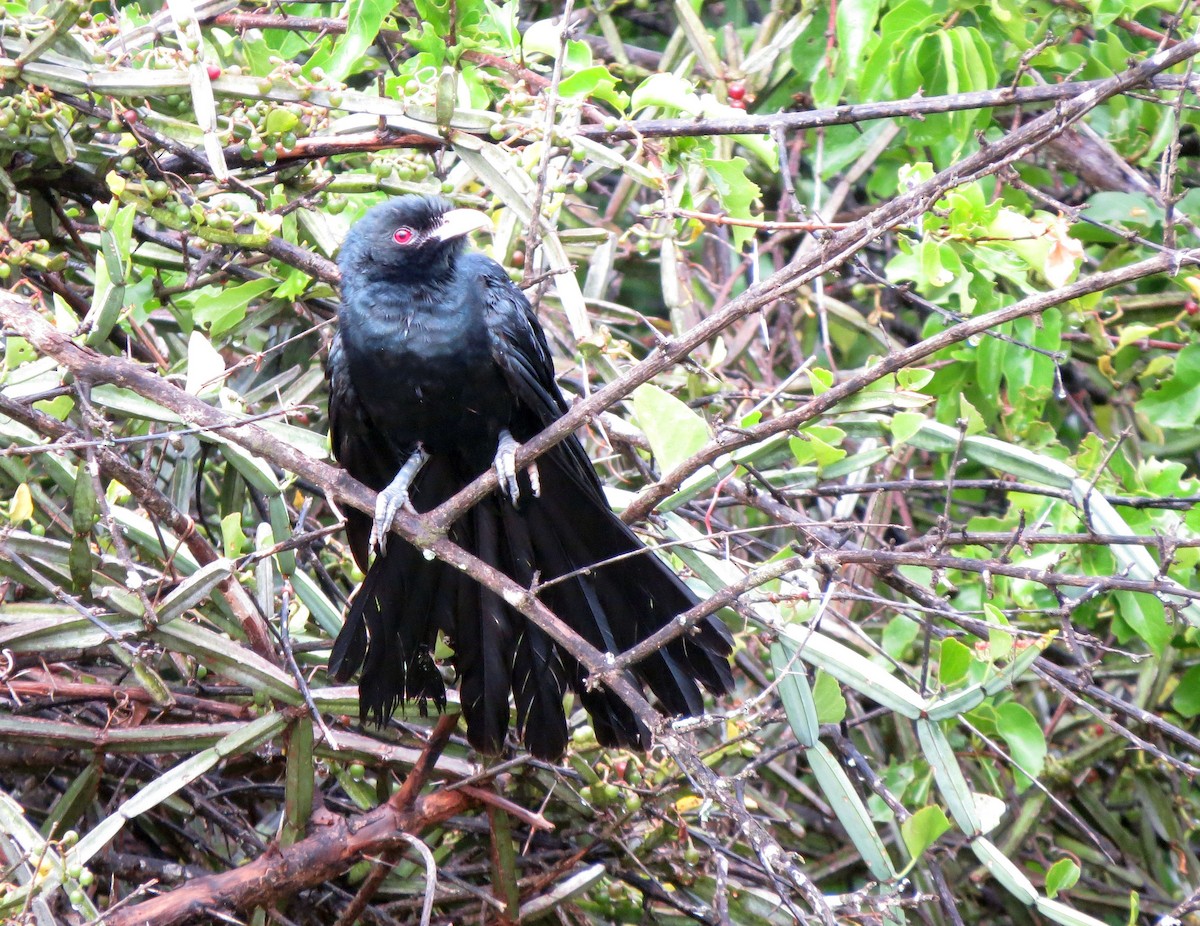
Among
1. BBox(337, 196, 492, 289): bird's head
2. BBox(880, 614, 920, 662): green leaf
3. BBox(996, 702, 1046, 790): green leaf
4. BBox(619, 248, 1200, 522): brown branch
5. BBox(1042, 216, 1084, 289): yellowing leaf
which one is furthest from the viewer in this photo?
BBox(880, 614, 920, 662): green leaf

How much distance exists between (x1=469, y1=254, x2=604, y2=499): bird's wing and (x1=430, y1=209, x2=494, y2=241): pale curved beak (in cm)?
12

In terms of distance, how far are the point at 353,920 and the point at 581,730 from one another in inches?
37.0

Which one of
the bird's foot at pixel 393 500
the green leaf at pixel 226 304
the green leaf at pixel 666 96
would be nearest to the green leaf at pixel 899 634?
the bird's foot at pixel 393 500

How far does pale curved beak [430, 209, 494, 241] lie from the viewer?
3596 millimetres

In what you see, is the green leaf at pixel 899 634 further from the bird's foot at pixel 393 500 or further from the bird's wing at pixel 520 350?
the bird's foot at pixel 393 500

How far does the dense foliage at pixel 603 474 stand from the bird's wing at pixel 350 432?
0.12 meters

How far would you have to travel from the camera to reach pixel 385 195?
12.8ft

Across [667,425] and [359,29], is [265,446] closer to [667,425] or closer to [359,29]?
[667,425]

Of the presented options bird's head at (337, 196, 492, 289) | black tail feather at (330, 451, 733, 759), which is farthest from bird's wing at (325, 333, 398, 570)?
bird's head at (337, 196, 492, 289)

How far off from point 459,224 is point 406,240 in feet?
0.53

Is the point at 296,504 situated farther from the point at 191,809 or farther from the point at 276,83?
the point at 276,83

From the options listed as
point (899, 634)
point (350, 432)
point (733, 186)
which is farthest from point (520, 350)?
point (899, 634)

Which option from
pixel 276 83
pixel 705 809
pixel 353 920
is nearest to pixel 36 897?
pixel 353 920

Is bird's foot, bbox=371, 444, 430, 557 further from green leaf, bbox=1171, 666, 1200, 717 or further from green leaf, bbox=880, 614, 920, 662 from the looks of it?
green leaf, bbox=1171, 666, 1200, 717
